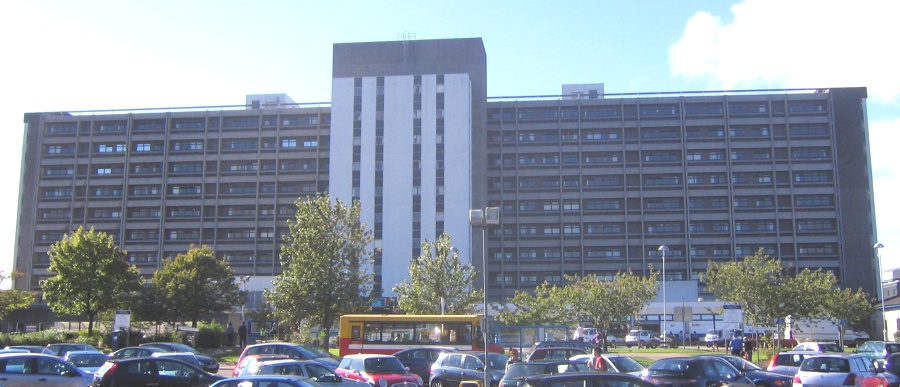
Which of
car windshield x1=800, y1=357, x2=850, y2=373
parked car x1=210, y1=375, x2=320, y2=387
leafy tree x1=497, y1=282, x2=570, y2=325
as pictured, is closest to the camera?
parked car x1=210, y1=375, x2=320, y2=387

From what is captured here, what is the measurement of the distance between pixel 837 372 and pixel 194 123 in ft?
303

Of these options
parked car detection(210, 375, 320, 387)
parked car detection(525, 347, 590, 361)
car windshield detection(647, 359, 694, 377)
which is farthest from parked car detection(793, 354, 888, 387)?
parked car detection(210, 375, 320, 387)

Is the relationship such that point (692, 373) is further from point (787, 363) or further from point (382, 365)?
point (382, 365)

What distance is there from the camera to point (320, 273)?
48.3 m

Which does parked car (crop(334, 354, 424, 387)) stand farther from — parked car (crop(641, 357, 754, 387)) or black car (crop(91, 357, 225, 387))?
parked car (crop(641, 357, 754, 387))

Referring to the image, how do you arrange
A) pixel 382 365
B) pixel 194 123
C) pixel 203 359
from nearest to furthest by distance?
pixel 382 365 → pixel 203 359 → pixel 194 123

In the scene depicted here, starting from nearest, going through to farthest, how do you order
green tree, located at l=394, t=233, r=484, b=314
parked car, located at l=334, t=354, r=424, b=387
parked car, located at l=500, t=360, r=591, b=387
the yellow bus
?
parked car, located at l=500, t=360, r=591, b=387 < parked car, located at l=334, t=354, r=424, b=387 < the yellow bus < green tree, located at l=394, t=233, r=484, b=314

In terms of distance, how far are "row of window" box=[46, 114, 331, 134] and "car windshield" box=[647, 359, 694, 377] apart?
82244 mm

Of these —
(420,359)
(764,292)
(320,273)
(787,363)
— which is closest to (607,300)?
(764,292)

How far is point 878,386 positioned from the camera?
22422 millimetres

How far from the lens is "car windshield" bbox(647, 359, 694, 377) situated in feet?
71.3

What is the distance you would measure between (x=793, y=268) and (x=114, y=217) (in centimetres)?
8131

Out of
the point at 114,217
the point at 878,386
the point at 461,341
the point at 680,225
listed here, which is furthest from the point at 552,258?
the point at 878,386

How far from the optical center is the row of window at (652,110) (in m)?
99.2
